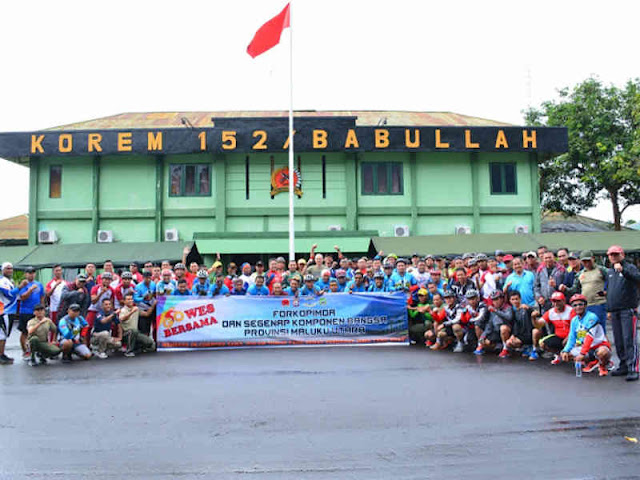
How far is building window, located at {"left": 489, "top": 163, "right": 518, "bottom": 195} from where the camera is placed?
26.4 meters

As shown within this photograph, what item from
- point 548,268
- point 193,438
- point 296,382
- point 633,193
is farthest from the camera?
point 633,193

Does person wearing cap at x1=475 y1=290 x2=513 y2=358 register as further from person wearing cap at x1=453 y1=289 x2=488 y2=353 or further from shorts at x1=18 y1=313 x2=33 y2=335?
shorts at x1=18 y1=313 x2=33 y2=335

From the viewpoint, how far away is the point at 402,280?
13.5 metres

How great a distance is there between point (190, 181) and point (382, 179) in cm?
861

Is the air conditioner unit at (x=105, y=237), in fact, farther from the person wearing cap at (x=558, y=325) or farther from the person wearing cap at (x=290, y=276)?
the person wearing cap at (x=558, y=325)

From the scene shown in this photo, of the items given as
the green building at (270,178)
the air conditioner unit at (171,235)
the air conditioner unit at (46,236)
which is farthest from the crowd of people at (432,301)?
the air conditioner unit at (46,236)

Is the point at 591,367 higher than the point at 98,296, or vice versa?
the point at 98,296

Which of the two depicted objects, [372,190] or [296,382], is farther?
[372,190]

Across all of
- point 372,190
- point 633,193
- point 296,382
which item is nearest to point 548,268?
point 296,382

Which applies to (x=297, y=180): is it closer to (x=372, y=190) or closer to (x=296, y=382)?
(x=372, y=190)

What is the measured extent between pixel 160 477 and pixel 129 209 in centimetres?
2232

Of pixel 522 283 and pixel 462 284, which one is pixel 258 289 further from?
pixel 522 283

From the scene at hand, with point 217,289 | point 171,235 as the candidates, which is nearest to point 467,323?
point 217,289

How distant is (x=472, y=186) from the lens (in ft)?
85.8
